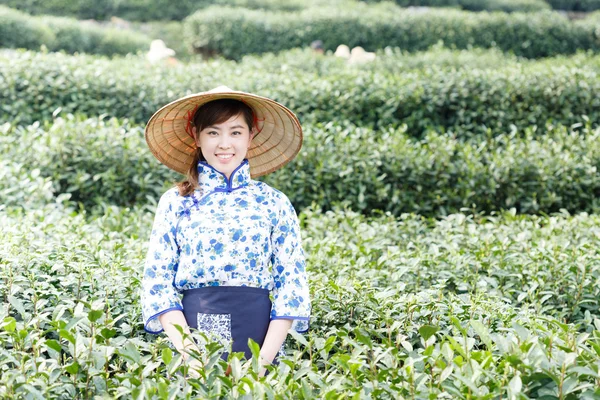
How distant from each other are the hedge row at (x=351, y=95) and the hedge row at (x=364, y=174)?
1.02 metres

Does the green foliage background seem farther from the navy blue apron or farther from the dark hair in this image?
the dark hair

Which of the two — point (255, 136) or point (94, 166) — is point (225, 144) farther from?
point (94, 166)

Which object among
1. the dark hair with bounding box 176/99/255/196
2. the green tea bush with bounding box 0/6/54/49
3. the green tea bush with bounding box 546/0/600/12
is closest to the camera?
the dark hair with bounding box 176/99/255/196

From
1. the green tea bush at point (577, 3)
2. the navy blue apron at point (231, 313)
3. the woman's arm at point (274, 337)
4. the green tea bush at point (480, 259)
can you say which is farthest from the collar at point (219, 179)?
the green tea bush at point (577, 3)

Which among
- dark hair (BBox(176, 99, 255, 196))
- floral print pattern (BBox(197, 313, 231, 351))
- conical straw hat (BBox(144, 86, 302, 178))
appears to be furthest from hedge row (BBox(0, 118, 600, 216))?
floral print pattern (BBox(197, 313, 231, 351))

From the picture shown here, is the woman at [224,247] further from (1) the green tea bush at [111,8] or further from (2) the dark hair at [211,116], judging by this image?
(1) the green tea bush at [111,8]

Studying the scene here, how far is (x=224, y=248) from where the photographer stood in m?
2.21

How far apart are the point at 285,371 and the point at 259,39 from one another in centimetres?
1042

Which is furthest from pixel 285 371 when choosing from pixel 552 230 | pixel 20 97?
pixel 20 97

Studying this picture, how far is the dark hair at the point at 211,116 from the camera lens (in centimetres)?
228

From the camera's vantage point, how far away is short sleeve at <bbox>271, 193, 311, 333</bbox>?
2168mm

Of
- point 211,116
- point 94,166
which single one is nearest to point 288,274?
point 211,116

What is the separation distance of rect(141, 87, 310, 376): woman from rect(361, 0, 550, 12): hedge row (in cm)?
1436

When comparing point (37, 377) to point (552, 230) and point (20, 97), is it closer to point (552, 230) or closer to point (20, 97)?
point (552, 230)
